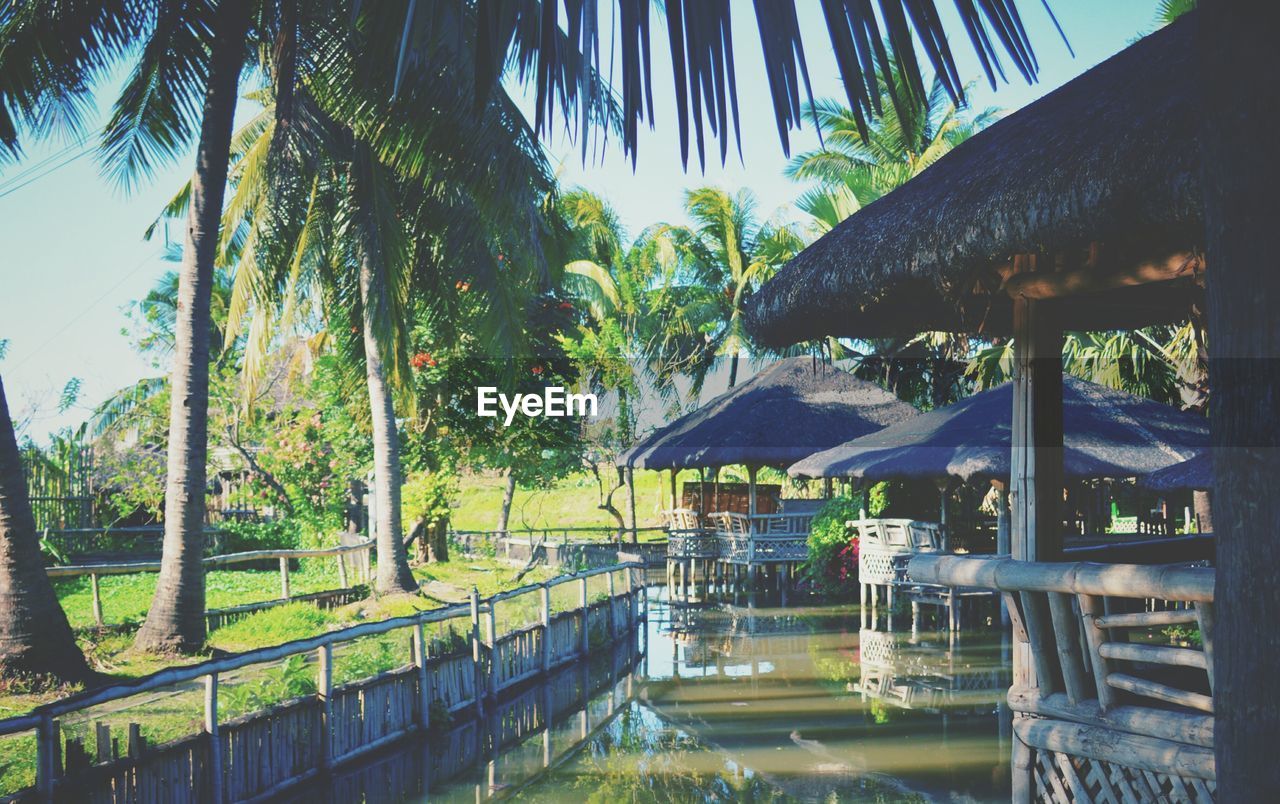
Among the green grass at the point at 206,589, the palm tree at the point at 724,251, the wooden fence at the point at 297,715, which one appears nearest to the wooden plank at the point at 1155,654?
the wooden fence at the point at 297,715

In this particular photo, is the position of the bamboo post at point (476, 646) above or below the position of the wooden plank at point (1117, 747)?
below

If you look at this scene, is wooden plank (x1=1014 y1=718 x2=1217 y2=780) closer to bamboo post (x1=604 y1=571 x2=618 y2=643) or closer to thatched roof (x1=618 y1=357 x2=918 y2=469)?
bamboo post (x1=604 y1=571 x2=618 y2=643)

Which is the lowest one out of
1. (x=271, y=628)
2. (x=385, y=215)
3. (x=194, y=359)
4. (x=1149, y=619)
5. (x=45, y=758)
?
(x=271, y=628)

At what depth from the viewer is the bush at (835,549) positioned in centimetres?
1839

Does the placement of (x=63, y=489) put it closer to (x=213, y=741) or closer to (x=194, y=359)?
(x=194, y=359)

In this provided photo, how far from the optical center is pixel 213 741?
20.5 feet

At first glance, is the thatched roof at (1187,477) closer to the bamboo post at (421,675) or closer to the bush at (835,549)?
the bamboo post at (421,675)

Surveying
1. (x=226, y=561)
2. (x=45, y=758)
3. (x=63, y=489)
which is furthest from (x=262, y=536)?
(x=45, y=758)

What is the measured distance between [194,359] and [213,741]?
4.60 meters

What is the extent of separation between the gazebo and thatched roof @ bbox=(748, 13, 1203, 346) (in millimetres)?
10

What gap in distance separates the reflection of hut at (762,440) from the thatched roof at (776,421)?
0.02 m

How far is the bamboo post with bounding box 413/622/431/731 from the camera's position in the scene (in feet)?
28.8

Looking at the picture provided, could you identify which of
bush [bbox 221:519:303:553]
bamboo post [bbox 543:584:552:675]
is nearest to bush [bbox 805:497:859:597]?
bamboo post [bbox 543:584:552:675]

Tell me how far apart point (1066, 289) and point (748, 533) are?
14457 millimetres
